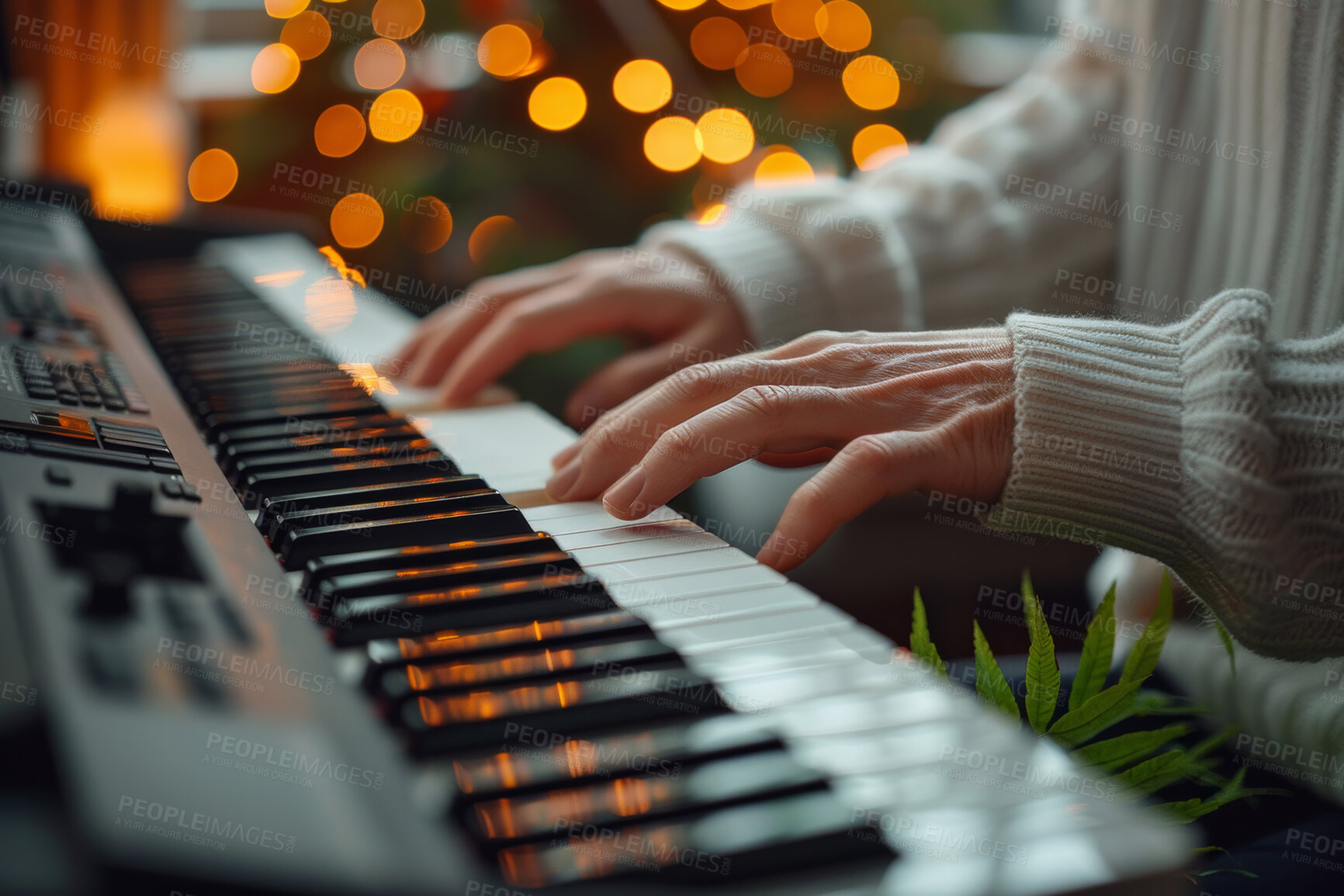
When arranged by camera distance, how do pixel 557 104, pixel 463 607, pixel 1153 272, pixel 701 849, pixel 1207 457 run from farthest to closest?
pixel 557 104 → pixel 1153 272 → pixel 1207 457 → pixel 463 607 → pixel 701 849

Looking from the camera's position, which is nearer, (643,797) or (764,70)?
(643,797)

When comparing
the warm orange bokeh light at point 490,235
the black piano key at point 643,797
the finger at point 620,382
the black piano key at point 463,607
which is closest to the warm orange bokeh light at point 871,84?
the warm orange bokeh light at point 490,235

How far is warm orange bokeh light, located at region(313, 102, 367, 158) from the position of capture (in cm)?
296

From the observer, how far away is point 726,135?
251 centimetres

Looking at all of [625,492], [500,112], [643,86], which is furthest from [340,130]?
[625,492]

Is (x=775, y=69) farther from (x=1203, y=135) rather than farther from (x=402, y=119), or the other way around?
(x=1203, y=135)

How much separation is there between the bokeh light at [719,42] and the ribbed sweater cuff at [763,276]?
1757mm

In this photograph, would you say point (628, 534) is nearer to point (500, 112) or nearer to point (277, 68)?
point (500, 112)

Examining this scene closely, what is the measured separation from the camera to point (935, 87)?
2.63 meters

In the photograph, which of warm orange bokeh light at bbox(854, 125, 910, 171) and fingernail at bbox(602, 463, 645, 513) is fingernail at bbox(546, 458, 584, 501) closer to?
fingernail at bbox(602, 463, 645, 513)

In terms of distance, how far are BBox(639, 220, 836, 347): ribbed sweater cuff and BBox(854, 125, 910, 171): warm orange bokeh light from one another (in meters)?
1.66

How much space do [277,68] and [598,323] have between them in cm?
242

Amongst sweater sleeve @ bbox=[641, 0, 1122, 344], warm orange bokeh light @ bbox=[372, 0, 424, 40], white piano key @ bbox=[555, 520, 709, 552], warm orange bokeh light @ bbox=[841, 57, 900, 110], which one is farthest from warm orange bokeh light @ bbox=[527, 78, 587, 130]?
white piano key @ bbox=[555, 520, 709, 552]

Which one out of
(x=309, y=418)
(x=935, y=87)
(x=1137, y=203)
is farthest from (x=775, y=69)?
(x=309, y=418)
